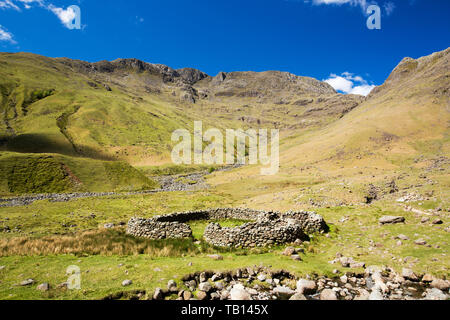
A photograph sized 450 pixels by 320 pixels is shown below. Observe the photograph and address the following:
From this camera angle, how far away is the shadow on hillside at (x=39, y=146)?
316ft

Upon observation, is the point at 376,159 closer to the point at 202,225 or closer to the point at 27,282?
the point at 202,225

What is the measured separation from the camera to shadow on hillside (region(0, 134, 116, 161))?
3796 inches

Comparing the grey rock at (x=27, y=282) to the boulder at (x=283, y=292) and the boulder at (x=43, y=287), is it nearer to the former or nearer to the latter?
the boulder at (x=43, y=287)

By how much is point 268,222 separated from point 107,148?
5014 inches

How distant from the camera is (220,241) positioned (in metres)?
16.7

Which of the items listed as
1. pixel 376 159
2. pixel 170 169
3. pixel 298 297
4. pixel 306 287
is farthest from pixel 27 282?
pixel 170 169

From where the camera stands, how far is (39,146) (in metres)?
101

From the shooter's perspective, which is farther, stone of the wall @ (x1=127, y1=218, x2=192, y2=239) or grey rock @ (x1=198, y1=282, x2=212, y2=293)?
stone of the wall @ (x1=127, y1=218, x2=192, y2=239)

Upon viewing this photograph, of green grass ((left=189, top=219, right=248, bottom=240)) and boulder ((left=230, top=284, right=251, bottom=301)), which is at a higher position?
boulder ((left=230, top=284, right=251, bottom=301))

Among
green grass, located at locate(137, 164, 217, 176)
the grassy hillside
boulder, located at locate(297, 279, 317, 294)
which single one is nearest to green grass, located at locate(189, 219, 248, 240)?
boulder, located at locate(297, 279, 317, 294)

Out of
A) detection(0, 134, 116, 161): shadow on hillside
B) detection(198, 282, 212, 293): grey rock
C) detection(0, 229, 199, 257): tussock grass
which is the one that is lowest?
detection(0, 229, 199, 257): tussock grass

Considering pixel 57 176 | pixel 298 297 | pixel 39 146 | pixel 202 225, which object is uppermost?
pixel 39 146

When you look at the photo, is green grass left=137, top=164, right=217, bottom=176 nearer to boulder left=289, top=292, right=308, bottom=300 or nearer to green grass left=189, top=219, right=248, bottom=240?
green grass left=189, top=219, right=248, bottom=240
